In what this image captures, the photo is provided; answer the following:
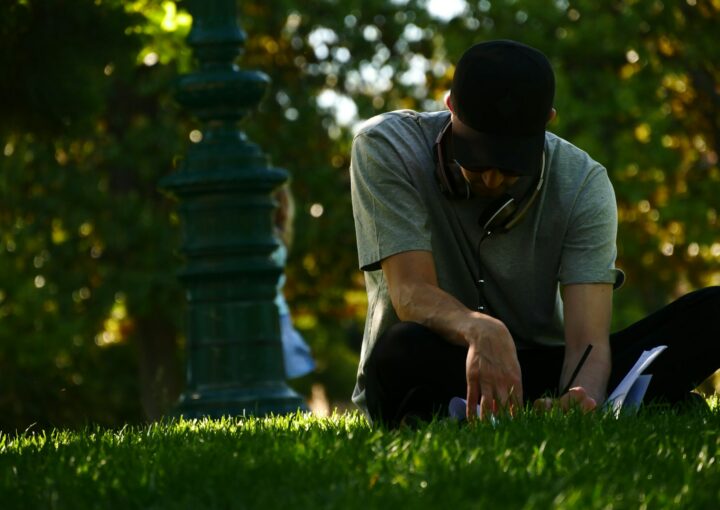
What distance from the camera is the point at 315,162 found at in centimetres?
2431

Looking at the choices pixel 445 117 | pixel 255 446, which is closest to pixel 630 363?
pixel 445 117

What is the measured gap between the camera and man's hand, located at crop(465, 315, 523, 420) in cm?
512

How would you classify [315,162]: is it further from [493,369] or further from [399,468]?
[399,468]

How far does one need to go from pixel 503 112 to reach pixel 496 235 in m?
0.58

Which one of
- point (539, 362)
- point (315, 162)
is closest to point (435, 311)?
point (539, 362)

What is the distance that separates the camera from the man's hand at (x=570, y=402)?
528 cm

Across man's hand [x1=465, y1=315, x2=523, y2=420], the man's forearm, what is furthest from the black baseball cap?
man's hand [x1=465, y1=315, x2=523, y2=420]

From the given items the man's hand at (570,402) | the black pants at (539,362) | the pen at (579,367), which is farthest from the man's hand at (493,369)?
the pen at (579,367)

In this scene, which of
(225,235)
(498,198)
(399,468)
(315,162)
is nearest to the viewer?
(399,468)

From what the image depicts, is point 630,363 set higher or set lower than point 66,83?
lower

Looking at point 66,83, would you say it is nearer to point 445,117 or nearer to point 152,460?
point 445,117

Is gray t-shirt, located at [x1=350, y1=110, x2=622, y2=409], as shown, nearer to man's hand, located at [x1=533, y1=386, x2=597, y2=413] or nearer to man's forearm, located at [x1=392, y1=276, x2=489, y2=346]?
man's forearm, located at [x1=392, y1=276, x2=489, y2=346]

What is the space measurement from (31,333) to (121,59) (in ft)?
48.4

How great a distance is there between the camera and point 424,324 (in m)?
5.50
